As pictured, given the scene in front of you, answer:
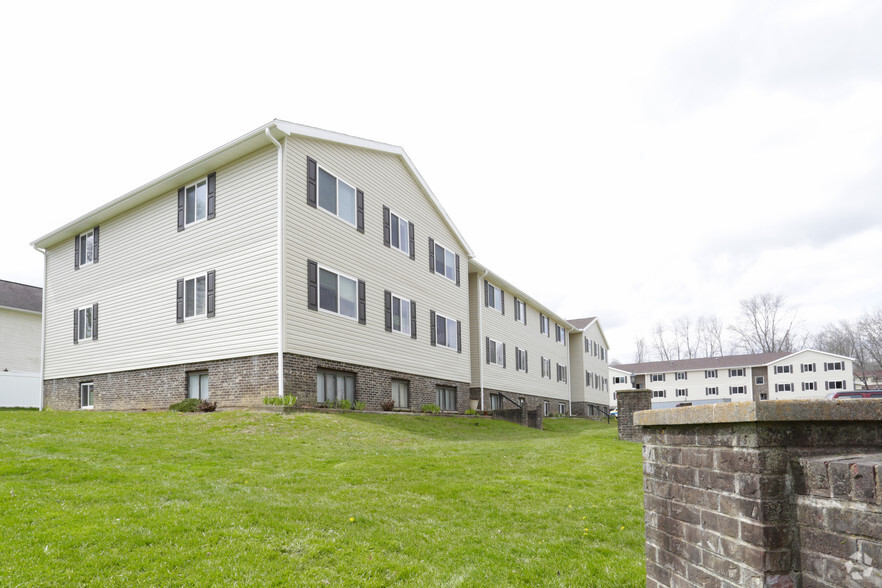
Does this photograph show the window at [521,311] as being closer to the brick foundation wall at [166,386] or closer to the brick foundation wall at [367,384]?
the brick foundation wall at [367,384]

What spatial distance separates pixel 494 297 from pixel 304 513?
24836 mm

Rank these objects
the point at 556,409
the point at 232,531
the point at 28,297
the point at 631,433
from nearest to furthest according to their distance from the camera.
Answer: the point at 232,531
the point at 631,433
the point at 28,297
the point at 556,409

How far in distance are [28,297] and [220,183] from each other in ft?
65.9

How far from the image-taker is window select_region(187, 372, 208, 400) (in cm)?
1667

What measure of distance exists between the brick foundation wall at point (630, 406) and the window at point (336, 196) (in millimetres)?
9383

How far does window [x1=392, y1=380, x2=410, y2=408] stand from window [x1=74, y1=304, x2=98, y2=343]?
10207 millimetres

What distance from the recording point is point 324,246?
55.3ft

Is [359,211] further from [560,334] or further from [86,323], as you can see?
[560,334]

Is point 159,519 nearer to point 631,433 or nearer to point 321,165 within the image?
point 631,433

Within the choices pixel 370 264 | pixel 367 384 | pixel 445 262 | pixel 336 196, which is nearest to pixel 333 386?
pixel 367 384

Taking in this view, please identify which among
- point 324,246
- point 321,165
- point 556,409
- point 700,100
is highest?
point 321,165

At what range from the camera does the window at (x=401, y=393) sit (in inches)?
778

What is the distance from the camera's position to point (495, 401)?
29.1m

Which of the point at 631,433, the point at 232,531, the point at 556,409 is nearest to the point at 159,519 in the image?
the point at 232,531
